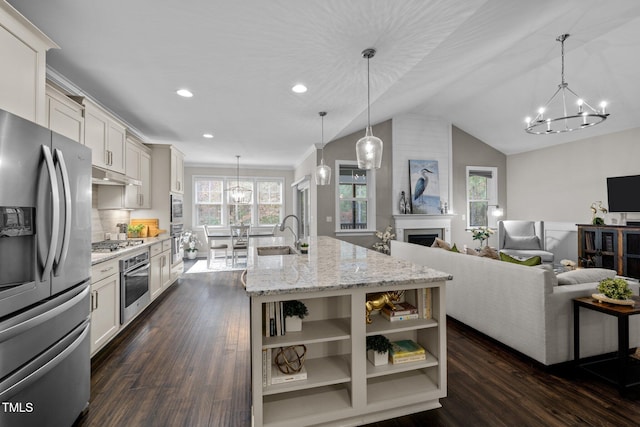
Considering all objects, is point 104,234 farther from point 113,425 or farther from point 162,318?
point 113,425

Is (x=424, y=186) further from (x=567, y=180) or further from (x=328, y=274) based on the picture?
(x=328, y=274)

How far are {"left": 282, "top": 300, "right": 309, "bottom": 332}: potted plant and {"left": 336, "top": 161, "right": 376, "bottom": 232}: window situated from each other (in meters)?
4.16

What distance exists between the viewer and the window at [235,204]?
8.13 meters

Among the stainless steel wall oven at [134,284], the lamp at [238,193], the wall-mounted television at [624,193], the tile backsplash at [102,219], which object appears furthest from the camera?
the lamp at [238,193]

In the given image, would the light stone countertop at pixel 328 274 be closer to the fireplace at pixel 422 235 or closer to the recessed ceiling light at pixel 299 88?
the recessed ceiling light at pixel 299 88

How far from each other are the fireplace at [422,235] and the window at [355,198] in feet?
2.72

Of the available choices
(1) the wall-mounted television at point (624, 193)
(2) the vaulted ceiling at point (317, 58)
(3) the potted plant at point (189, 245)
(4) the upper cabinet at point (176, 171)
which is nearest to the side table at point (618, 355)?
(2) the vaulted ceiling at point (317, 58)

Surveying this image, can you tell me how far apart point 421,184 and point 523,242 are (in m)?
2.45

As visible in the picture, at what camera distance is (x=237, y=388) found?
6.93 ft

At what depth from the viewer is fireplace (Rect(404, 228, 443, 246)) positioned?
242 inches

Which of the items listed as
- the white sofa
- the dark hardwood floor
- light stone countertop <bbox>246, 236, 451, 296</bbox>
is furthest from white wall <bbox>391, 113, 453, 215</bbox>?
light stone countertop <bbox>246, 236, 451, 296</bbox>

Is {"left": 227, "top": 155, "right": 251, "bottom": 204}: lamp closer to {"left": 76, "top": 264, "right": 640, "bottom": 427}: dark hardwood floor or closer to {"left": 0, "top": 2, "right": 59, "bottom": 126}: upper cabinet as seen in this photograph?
{"left": 76, "top": 264, "right": 640, "bottom": 427}: dark hardwood floor

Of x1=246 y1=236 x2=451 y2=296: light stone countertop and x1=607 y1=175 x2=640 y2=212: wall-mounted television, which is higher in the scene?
x1=607 y1=175 x2=640 y2=212: wall-mounted television

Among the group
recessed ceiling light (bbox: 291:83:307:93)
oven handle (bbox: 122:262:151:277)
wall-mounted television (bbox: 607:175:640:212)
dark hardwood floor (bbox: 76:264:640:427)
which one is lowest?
dark hardwood floor (bbox: 76:264:640:427)
